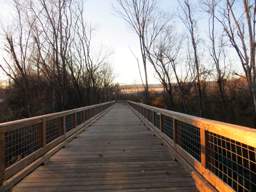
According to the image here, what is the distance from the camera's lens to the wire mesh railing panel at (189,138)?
480 centimetres

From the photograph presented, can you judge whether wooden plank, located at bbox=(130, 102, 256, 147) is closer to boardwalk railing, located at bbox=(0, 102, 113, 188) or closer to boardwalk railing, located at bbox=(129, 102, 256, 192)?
boardwalk railing, located at bbox=(129, 102, 256, 192)

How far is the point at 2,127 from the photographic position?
344 centimetres

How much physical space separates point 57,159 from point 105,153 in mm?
1027

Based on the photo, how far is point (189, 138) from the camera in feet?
16.7

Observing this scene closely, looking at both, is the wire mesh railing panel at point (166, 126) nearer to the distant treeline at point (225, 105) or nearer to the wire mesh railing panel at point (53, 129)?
the wire mesh railing panel at point (53, 129)

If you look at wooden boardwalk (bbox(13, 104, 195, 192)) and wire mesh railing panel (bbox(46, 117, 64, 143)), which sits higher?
wire mesh railing panel (bbox(46, 117, 64, 143))

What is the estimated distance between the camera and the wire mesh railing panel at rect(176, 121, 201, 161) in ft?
15.8

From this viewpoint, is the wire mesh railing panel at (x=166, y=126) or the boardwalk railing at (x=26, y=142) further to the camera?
the wire mesh railing panel at (x=166, y=126)

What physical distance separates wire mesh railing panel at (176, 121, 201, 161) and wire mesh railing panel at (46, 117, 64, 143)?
2599 mm

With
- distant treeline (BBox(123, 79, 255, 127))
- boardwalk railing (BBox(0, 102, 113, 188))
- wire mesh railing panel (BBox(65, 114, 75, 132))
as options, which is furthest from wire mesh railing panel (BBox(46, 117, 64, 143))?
→ distant treeline (BBox(123, 79, 255, 127))

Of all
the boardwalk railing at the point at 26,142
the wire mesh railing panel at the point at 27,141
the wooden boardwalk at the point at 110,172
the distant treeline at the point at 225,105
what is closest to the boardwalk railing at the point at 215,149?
the wooden boardwalk at the point at 110,172

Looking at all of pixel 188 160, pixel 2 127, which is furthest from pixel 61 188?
pixel 188 160

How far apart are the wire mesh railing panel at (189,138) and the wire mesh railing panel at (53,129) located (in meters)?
2.60

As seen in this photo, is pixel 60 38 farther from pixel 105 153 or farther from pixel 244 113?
pixel 244 113
